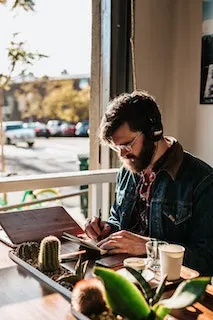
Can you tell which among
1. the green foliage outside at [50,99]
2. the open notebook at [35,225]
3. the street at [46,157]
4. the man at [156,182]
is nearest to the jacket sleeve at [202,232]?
the man at [156,182]

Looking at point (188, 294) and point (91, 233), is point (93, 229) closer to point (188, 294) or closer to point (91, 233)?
point (91, 233)

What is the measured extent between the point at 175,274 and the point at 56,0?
2.00 m

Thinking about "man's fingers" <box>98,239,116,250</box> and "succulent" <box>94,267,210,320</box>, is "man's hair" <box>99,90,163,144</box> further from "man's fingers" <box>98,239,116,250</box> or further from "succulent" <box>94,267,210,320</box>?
"succulent" <box>94,267,210,320</box>

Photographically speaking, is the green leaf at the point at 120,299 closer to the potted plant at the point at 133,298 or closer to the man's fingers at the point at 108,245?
the potted plant at the point at 133,298

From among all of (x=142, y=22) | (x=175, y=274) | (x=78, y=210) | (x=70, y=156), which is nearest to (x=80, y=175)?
(x=70, y=156)

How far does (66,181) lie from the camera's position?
8.40ft

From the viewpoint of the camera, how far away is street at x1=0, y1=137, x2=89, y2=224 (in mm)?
2805

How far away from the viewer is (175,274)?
1.38 m

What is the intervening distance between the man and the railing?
637 millimetres

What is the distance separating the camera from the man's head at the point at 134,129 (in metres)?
1.83

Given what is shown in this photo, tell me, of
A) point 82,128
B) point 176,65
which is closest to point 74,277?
point 82,128

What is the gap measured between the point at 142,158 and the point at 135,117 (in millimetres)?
168

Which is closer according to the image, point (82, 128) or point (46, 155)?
point (46, 155)

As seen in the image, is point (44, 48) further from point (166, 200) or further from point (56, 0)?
point (166, 200)
